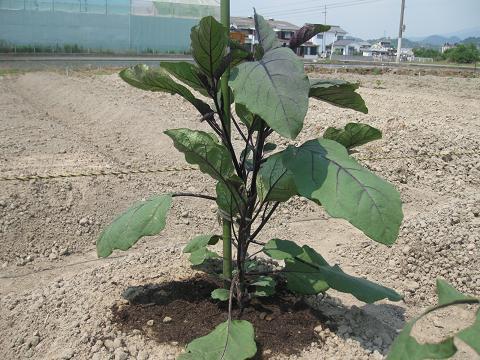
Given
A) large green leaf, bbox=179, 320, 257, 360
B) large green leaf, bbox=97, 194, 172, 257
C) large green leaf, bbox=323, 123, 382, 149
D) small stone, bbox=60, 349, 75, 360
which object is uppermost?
large green leaf, bbox=323, 123, 382, 149

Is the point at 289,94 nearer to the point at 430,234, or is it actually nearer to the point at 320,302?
the point at 320,302

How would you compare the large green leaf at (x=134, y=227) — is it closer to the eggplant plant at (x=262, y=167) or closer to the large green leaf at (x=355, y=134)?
the eggplant plant at (x=262, y=167)

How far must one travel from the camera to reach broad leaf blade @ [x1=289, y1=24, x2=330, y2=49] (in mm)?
2027

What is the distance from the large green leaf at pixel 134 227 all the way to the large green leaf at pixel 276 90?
2.10 feet

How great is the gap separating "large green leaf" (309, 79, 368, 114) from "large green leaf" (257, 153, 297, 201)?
28 centimetres

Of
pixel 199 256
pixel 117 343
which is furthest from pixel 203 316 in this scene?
pixel 117 343

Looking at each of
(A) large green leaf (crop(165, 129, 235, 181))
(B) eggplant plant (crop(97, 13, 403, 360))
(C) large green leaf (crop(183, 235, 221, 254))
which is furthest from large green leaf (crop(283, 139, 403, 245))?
(C) large green leaf (crop(183, 235, 221, 254))

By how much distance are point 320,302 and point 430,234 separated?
4.84ft

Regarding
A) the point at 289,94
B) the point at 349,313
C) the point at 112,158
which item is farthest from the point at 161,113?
the point at 289,94

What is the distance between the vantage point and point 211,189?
4.96 meters

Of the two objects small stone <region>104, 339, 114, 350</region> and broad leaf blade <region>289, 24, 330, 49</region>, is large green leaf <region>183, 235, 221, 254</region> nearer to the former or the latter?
small stone <region>104, 339, 114, 350</region>

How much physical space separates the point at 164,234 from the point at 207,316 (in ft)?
5.92

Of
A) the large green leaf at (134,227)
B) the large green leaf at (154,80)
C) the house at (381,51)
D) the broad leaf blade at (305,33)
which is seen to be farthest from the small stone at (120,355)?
the house at (381,51)

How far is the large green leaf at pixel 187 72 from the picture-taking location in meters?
1.99
